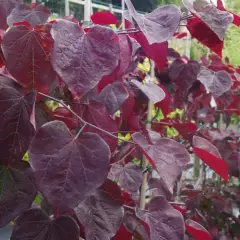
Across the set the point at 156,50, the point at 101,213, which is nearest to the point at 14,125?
the point at 101,213

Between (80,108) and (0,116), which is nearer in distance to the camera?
(0,116)

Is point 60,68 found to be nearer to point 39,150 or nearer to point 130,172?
point 39,150

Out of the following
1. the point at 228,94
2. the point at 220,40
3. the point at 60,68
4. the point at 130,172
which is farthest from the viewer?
the point at 228,94

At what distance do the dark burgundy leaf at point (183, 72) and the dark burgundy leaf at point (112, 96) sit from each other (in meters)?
0.48

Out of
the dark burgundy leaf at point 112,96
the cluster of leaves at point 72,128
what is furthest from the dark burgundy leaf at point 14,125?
the dark burgundy leaf at point 112,96

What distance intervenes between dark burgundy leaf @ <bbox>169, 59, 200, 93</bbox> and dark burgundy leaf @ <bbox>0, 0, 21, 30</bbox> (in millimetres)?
572

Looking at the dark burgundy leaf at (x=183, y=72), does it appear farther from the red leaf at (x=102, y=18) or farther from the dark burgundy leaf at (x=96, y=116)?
the dark burgundy leaf at (x=96, y=116)

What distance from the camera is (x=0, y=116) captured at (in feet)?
1.65

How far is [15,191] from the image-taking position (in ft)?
1.73

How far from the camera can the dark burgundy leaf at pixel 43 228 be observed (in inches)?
21.5

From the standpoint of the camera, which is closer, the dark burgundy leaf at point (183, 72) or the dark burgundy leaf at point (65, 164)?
the dark burgundy leaf at point (65, 164)

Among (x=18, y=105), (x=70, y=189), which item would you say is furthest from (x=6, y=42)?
(x=70, y=189)

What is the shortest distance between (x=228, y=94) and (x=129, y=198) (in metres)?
0.71

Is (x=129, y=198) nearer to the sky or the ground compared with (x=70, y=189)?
nearer to the ground
